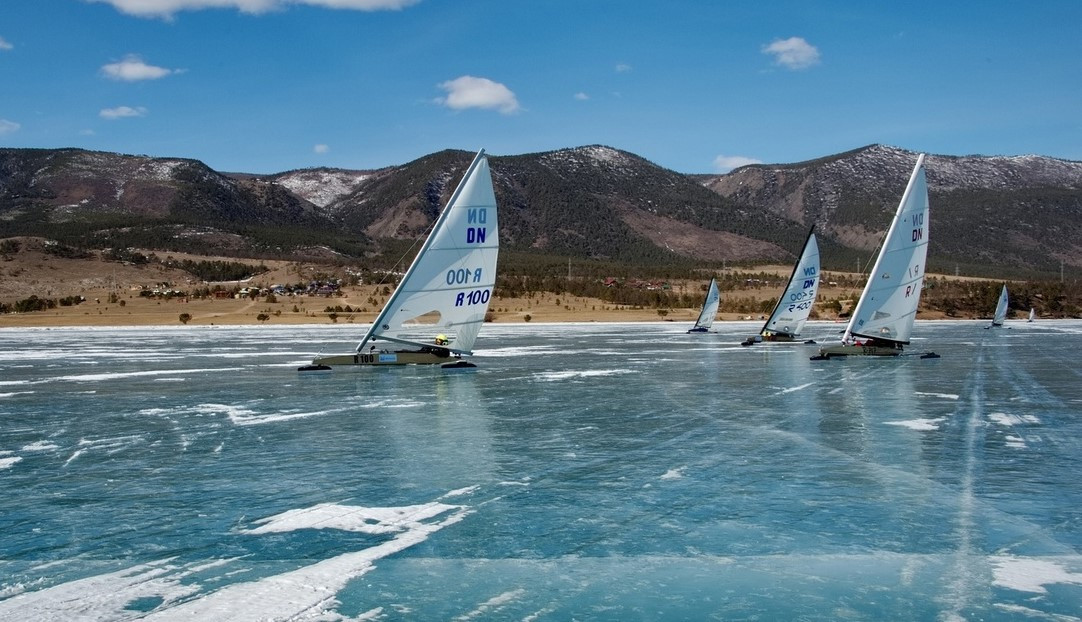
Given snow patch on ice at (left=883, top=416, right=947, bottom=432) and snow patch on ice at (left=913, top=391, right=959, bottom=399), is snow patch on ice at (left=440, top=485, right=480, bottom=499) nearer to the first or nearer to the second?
snow patch on ice at (left=883, top=416, right=947, bottom=432)

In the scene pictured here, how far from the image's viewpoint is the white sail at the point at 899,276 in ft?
112

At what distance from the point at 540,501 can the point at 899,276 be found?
26223 mm

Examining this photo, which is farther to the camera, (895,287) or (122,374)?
(895,287)

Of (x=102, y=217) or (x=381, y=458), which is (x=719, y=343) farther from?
(x=102, y=217)

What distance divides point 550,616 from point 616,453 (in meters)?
7.75

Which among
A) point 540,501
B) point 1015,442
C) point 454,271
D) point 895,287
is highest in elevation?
point 454,271

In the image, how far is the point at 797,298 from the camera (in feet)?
157

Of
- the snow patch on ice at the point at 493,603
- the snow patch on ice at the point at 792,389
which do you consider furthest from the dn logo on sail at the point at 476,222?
the snow patch on ice at the point at 493,603

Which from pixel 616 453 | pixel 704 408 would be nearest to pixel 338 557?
pixel 616 453

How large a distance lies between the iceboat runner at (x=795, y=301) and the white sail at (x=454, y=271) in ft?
72.1

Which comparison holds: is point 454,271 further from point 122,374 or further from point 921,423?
point 921,423

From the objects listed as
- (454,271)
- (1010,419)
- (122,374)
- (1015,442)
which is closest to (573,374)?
(454,271)

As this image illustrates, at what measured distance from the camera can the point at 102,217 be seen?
16238cm

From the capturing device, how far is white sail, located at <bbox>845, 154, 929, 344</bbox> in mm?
34000
